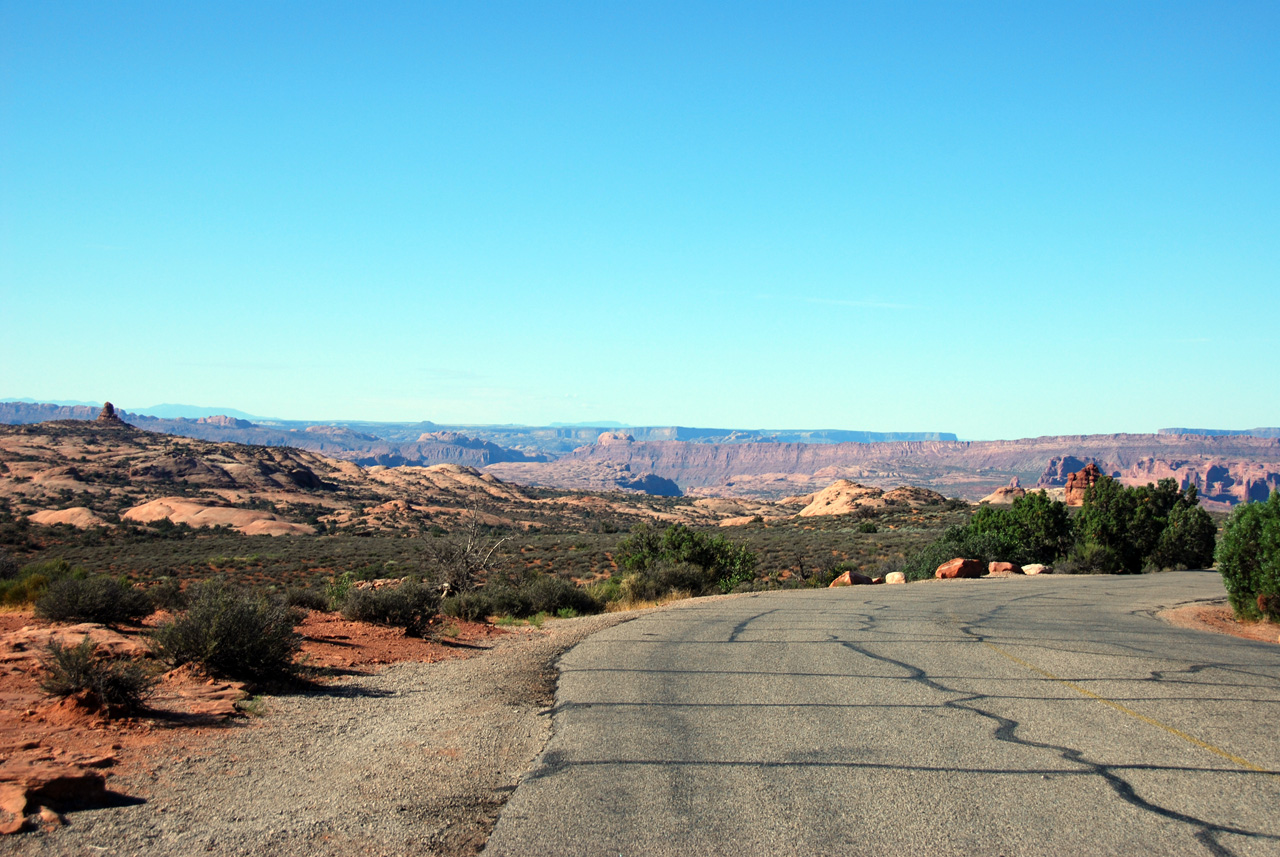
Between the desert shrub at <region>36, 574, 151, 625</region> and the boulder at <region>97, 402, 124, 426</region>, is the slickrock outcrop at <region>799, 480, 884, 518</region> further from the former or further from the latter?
the boulder at <region>97, 402, 124, 426</region>

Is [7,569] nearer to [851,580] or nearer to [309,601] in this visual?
[309,601]

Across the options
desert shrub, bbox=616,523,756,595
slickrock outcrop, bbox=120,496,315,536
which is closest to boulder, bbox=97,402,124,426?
slickrock outcrop, bbox=120,496,315,536

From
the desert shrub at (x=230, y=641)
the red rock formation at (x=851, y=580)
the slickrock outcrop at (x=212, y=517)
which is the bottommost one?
the slickrock outcrop at (x=212, y=517)

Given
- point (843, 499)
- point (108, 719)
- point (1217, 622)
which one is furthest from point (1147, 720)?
point (843, 499)

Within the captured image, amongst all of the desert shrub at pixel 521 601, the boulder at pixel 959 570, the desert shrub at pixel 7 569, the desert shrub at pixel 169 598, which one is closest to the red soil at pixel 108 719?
the desert shrub at pixel 169 598

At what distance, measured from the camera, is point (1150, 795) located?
17.7 feet

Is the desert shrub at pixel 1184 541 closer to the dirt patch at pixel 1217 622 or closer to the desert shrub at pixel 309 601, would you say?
the dirt patch at pixel 1217 622

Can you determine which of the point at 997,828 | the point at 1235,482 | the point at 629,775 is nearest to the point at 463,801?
the point at 629,775

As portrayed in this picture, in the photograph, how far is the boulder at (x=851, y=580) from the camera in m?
28.0

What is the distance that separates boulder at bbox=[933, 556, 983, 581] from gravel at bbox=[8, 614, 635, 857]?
2389 cm

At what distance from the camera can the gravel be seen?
4645 mm

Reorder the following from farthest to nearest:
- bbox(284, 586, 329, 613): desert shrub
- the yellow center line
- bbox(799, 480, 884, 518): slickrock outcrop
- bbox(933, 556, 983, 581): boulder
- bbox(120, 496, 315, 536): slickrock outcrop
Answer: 1. bbox(799, 480, 884, 518): slickrock outcrop
2. bbox(120, 496, 315, 536): slickrock outcrop
3. bbox(933, 556, 983, 581): boulder
4. bbox(284, 586, 329, 613): desert shrub
5. the yellow center line

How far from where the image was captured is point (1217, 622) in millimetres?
16719

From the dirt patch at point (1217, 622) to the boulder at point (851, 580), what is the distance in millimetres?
10495
